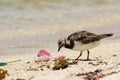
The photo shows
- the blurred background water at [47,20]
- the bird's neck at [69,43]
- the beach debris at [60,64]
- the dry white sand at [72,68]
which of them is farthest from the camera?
the blurred background water at [47,20]

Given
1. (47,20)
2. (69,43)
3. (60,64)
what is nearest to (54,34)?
(47,20)

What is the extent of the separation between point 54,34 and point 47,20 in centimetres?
145

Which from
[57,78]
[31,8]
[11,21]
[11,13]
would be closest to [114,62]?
[57,78]

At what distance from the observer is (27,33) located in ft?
36.2

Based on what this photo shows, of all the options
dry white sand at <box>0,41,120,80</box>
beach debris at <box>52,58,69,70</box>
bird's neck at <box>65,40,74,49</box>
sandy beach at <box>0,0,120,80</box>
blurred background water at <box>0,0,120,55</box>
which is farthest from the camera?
blurred background water at <box>0,0,120,55</box>

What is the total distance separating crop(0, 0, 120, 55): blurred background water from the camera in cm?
1006

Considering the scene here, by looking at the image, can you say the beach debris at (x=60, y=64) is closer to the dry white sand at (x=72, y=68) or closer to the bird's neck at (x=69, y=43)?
the dry white sand at (x=72, y=68)

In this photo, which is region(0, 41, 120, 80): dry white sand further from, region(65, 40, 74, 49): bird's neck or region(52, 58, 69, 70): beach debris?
region(65, 40, 74, 49): bird's neck

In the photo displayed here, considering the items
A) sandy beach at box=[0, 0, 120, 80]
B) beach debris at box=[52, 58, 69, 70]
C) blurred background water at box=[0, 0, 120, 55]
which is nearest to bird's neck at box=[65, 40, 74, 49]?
sandy beach at box=[0, 0, 120, 80]

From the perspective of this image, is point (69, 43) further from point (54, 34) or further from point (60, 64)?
point (54, 34)

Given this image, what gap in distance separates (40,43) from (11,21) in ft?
7.29

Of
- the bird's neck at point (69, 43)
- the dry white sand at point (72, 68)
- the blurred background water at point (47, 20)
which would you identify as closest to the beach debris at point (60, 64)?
the dry white sand at point (72, 68)

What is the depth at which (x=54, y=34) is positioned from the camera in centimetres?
1105

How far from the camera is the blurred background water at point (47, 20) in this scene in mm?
10062
